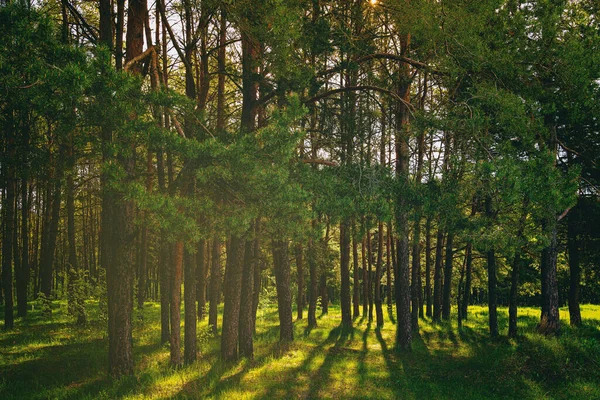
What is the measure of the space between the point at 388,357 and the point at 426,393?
154 inches

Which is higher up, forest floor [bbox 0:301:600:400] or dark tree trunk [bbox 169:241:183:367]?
dark tree trunk [bbox 169:241:183:367]

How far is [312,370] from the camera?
10820 millimetres

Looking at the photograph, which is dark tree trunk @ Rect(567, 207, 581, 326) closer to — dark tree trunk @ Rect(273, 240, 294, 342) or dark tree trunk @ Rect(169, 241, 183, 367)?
dark tree trunk @ Rect(273, 240, 294, 342)

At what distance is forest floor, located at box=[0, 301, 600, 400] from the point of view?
8609 mm

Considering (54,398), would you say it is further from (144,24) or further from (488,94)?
(488,94)

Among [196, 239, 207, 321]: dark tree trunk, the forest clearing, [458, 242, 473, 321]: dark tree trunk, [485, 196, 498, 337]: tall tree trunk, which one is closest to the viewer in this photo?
the forest clearing

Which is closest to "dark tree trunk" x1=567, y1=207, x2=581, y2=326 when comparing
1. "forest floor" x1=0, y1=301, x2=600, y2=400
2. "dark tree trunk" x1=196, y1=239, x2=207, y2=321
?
"forest floor" x1=0, y1=301, x2=600, y2=400

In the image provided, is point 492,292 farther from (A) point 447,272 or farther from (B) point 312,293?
(B) point 312,293

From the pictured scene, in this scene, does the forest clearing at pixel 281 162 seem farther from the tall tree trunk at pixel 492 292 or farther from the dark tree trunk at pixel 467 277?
the dark tree trunk at pixel 467 277

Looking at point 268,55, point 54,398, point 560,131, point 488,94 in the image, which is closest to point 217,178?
point 268,55

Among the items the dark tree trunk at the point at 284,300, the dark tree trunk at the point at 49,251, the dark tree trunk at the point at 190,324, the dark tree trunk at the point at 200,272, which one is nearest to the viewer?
the dark tree trunk at the point at 190,324

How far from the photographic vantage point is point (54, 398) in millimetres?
7809

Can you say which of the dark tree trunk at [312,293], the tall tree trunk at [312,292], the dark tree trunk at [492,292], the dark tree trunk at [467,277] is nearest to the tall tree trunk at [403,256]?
the tall tree trunk at [312,292]

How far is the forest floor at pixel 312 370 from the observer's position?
28.2 ft
